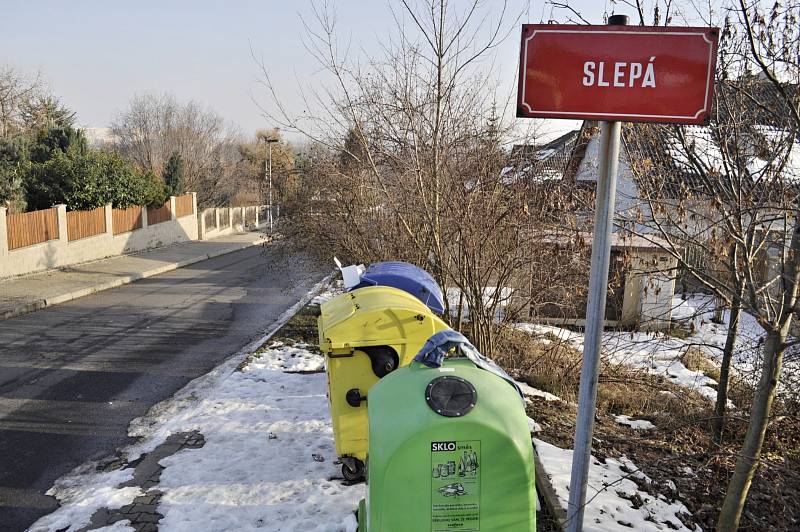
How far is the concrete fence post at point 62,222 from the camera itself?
19422mm

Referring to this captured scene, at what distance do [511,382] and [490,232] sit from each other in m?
3.48

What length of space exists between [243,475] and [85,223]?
19156 mm

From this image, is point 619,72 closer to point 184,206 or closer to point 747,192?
point 747,192

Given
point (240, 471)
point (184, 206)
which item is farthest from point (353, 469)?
point (184, 206)

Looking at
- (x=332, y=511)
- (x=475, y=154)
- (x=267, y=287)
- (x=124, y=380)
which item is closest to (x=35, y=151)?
(x=267, y=287)

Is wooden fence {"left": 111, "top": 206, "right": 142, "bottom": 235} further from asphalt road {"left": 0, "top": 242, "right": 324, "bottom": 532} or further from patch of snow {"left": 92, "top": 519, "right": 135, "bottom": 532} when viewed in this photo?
patch of snow {"left": 92, "top": 519, "right": 135, "bottom": 532}

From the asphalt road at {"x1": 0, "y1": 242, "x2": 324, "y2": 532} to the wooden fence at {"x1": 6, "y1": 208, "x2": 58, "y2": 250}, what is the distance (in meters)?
3.30

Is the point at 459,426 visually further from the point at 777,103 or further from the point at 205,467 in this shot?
the point at 205,467

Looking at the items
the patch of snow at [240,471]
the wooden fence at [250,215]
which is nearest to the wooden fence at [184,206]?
the wooden fence at [250,215]

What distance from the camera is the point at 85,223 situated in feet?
69.8

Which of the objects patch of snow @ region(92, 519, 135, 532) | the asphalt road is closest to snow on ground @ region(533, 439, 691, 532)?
patch of snow @ region(92, 519, 135, 532)

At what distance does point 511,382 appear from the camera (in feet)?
10.6

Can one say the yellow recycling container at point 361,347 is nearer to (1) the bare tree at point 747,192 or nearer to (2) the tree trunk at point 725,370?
(1) the bare tree at point 747,192

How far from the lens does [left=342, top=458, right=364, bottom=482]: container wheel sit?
195 inches
